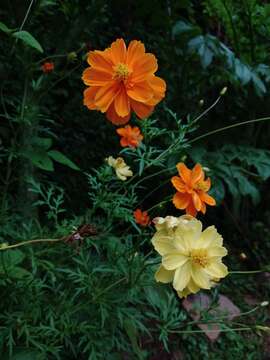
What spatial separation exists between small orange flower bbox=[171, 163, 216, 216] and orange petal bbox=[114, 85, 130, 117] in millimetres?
234

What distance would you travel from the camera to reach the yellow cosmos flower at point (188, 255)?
35.1 inches

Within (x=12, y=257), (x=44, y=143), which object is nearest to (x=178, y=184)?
(x=12, y=257)

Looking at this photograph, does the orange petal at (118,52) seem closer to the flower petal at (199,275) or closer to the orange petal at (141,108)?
the orange petal at (141,108)

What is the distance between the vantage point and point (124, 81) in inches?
39.5

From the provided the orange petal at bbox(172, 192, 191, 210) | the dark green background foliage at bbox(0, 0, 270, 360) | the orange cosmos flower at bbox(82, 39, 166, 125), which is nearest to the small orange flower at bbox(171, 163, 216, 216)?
the orange petal at bbox(172, 192, 191, 210)

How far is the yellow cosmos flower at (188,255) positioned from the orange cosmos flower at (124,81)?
0.25 metres

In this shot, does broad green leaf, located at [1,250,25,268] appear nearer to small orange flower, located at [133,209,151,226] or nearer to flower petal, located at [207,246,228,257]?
small orange flower, located at [133,209,151,226]

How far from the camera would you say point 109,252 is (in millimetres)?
1449

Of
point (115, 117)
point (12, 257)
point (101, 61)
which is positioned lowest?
point (12, 257)

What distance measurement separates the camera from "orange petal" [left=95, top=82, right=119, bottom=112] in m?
1.00

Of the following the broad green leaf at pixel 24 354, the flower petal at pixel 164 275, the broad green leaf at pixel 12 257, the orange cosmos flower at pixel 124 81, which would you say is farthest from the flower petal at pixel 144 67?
the broad green leaf at pixel 24 354

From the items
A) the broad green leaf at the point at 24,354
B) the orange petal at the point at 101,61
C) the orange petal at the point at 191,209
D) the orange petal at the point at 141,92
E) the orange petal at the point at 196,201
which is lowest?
the broad green leaf at the point at 24,354

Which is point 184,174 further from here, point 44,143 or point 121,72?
point 44,143

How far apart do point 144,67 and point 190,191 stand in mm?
312
